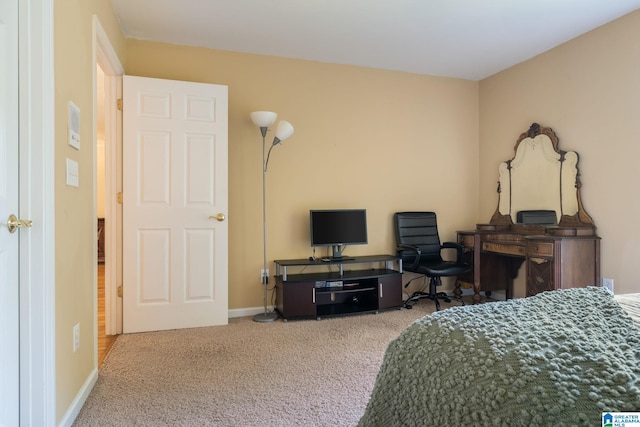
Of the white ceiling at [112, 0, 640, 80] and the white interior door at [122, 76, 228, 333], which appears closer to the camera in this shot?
the white ceiling at [112, 0, 640, 80]

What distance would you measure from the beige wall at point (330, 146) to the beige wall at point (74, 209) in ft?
4.76

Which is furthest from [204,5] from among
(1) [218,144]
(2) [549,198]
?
(2) [549,198]

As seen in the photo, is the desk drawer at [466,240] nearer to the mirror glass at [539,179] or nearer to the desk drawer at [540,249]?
the mirror glass at [539,179]

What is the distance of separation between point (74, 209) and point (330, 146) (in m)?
2.53

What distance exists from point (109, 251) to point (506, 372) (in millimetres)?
3159

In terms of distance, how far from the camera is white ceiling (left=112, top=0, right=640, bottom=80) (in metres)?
2.78

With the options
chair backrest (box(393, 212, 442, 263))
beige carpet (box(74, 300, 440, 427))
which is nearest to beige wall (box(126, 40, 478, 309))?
chair backrest (box(393, 212, 442, 263))

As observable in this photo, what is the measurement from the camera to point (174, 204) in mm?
3154

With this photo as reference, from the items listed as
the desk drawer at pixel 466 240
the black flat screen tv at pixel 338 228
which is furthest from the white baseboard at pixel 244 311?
the desk drawer at pixel 466 240
